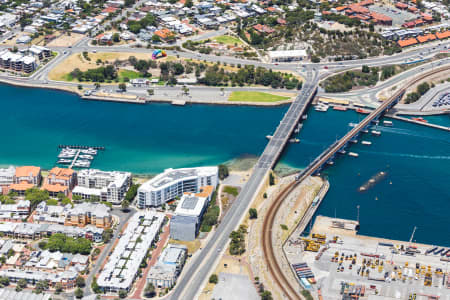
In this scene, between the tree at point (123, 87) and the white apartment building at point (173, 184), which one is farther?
the tree at point (123, 87)

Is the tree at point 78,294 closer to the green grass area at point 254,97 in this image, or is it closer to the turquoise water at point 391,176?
the turquoise water at point 391,176

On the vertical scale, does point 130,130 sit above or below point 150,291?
below

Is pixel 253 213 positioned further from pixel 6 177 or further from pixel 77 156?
pixel 6 177

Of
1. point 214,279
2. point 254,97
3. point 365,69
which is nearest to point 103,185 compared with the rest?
point 214,279

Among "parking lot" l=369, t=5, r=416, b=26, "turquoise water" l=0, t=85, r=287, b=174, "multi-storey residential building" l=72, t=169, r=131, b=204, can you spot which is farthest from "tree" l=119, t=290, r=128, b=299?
"parking lot" l=369, t=5, r=416, b=26

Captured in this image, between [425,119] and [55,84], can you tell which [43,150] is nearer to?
[55,84]

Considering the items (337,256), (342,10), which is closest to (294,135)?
(337,256)

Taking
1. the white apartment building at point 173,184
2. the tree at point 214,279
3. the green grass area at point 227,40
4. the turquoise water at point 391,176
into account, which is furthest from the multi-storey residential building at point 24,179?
the green grass area at point 227,40
